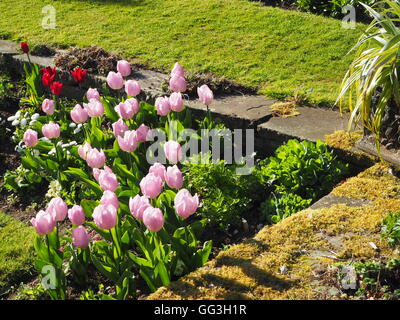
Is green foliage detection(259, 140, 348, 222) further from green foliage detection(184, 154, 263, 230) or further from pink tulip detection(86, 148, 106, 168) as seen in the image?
pink tulip detection(86, 148, 106, 168)

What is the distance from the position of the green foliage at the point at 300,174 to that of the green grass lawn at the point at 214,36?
3.88 ft

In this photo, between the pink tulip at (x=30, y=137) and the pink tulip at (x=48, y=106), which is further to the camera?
the pink tulip at (x=48, y=106)

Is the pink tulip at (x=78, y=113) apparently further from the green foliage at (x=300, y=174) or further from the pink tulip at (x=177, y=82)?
the green foliage at (x=300, y=174)

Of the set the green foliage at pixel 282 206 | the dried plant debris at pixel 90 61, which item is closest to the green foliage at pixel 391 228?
the green foliage at pixel 282 206

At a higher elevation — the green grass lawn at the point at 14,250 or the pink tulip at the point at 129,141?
the pink tulip at the point at 129,141

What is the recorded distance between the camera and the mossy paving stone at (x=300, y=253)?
325cm

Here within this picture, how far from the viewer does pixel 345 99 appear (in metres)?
5.61

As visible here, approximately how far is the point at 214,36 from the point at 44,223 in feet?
15.5

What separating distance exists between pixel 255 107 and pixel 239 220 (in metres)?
1.51

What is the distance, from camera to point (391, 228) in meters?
3.58

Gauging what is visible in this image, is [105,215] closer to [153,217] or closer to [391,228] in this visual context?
[153,217]

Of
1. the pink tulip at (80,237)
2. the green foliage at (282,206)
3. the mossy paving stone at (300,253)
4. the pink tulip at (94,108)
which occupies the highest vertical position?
the pink tulip at (94,108)

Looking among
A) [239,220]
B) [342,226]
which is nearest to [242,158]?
[239,220]
